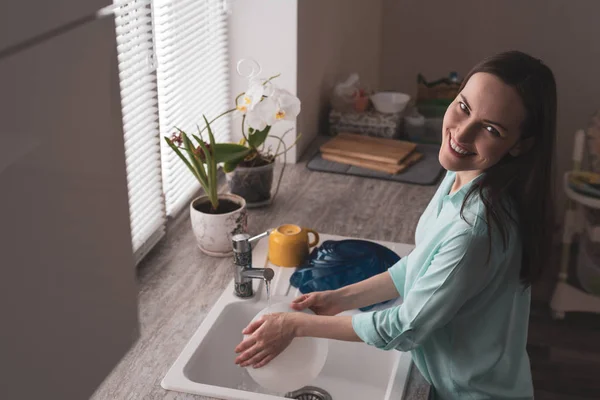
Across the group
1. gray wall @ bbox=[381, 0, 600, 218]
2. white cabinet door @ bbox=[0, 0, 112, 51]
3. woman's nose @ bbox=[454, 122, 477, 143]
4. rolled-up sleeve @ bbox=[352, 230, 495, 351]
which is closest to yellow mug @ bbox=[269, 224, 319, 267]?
rolled-up sleeve @ bbox=[352, 230, 495, 351]

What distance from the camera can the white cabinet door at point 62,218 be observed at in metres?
0.50

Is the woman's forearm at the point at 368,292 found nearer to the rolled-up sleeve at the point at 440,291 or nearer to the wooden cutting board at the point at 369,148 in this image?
the rolled-up sleeve at the point at 440,291

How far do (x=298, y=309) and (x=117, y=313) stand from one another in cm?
86

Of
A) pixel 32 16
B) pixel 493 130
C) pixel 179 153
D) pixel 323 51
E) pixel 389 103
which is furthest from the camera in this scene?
pixel 389 103

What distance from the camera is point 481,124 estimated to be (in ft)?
4.21

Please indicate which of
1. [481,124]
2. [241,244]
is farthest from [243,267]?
[481,124]

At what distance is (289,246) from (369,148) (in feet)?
2.75

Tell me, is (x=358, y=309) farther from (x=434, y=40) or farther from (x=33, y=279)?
(x=434, y=40)

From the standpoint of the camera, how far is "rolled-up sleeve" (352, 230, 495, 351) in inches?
50.6

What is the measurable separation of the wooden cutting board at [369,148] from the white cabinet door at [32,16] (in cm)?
198

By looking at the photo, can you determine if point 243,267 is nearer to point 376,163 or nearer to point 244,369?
point 244,369

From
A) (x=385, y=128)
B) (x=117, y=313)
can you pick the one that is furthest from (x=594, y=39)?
(x=117, y=313)

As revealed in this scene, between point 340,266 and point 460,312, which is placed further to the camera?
point 340,266

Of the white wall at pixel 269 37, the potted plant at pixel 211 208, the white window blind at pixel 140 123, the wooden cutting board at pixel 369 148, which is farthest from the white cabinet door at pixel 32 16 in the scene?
the wooden cutting board at pixel 369 148
